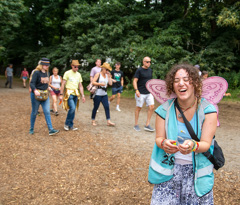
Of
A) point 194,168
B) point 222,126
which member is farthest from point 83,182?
point 222,126

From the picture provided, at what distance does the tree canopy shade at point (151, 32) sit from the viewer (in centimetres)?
1534

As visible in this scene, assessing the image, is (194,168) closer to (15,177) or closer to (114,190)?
(114,190)

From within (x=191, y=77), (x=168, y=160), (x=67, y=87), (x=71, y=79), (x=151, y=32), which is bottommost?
(x=168, y=160)

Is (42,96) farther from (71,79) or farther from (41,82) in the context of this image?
(71,79)

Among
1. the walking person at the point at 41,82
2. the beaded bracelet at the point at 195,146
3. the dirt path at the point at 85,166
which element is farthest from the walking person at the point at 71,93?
the beaded bracelet at the point at 195,146

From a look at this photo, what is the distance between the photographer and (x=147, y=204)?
3.25m

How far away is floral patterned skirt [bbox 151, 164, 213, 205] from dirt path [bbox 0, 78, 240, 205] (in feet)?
4.53

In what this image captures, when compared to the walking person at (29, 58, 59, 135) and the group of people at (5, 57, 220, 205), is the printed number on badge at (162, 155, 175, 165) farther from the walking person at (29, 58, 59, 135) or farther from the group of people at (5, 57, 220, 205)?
the walking person at (29, 58, 59, 135)

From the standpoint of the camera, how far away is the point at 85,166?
4461mm

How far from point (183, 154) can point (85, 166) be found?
112 inches

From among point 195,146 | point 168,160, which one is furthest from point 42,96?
point 195,146

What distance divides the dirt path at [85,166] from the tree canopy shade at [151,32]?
29.0ft

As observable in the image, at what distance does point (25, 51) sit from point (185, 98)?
87.7 ft

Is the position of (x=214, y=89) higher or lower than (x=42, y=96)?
Answer: higher
